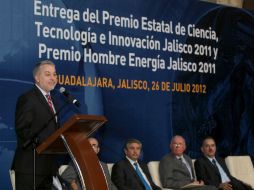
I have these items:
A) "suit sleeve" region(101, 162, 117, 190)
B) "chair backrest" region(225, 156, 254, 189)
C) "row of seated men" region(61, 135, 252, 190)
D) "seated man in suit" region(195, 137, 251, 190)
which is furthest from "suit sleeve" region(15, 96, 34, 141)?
"chair backrest" region(225, 156, 254, 189)

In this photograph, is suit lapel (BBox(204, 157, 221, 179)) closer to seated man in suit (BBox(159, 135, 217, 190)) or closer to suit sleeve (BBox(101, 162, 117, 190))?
seated man in suit (BBox(159, 135, 217, 190))

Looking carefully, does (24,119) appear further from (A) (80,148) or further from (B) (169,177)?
(B) (169,177)

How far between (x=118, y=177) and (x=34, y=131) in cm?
223

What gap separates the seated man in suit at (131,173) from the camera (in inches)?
266

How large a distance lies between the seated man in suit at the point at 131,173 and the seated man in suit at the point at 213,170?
835 millimetres

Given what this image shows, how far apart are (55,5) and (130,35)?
3.83ft

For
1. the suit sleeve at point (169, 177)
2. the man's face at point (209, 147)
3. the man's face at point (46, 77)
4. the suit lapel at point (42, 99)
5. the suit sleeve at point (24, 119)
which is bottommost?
the suit sleeve at point (169, 177)

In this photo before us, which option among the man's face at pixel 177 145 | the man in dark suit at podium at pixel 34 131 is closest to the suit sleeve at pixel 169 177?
the man's face at pixel 177 145

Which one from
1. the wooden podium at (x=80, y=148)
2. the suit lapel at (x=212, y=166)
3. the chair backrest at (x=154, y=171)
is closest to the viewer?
the wooden podium at (x=80, y=148)

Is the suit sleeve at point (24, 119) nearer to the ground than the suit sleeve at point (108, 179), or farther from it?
farther from it

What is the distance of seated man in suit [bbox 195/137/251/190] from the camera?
297 inches

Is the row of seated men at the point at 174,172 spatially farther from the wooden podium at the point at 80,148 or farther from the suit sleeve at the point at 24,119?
the wooden podium at the point at 80,148

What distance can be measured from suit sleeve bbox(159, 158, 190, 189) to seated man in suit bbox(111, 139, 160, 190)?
0.63 feet

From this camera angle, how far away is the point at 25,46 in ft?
21.9
